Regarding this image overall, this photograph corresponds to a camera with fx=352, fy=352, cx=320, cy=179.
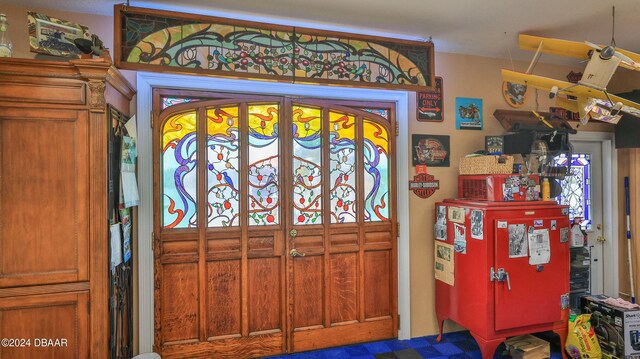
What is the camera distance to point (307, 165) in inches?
A: 117

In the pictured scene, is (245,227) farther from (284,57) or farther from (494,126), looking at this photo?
(494,126)

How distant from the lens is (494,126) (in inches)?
135

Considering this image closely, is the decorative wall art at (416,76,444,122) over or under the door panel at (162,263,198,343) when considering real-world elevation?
over

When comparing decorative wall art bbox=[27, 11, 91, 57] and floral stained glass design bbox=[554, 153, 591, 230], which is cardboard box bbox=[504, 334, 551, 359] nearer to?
floral stained glass design bbox=[554, 153, 591, 230]

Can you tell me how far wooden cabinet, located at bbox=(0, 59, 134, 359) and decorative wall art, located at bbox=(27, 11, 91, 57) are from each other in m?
0.19

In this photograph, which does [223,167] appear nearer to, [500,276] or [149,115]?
[149,115]

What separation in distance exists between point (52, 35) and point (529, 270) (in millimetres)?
3532

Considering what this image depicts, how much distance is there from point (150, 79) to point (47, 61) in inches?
29.4

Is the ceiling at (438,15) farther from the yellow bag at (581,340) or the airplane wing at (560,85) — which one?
the yellow bag at (581,340)

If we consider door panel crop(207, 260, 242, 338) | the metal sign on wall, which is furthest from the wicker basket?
door panel crop(207, 260, 242, 338)

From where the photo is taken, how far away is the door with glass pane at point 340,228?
2945 mm

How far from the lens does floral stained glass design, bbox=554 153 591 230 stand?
3.70 m

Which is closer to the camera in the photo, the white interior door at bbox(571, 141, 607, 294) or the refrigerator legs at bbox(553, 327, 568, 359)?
the refrigerator legs at bbox(553, 327, 568, 359)

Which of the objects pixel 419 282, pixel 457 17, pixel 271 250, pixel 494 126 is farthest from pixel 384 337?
pixel 457 17
